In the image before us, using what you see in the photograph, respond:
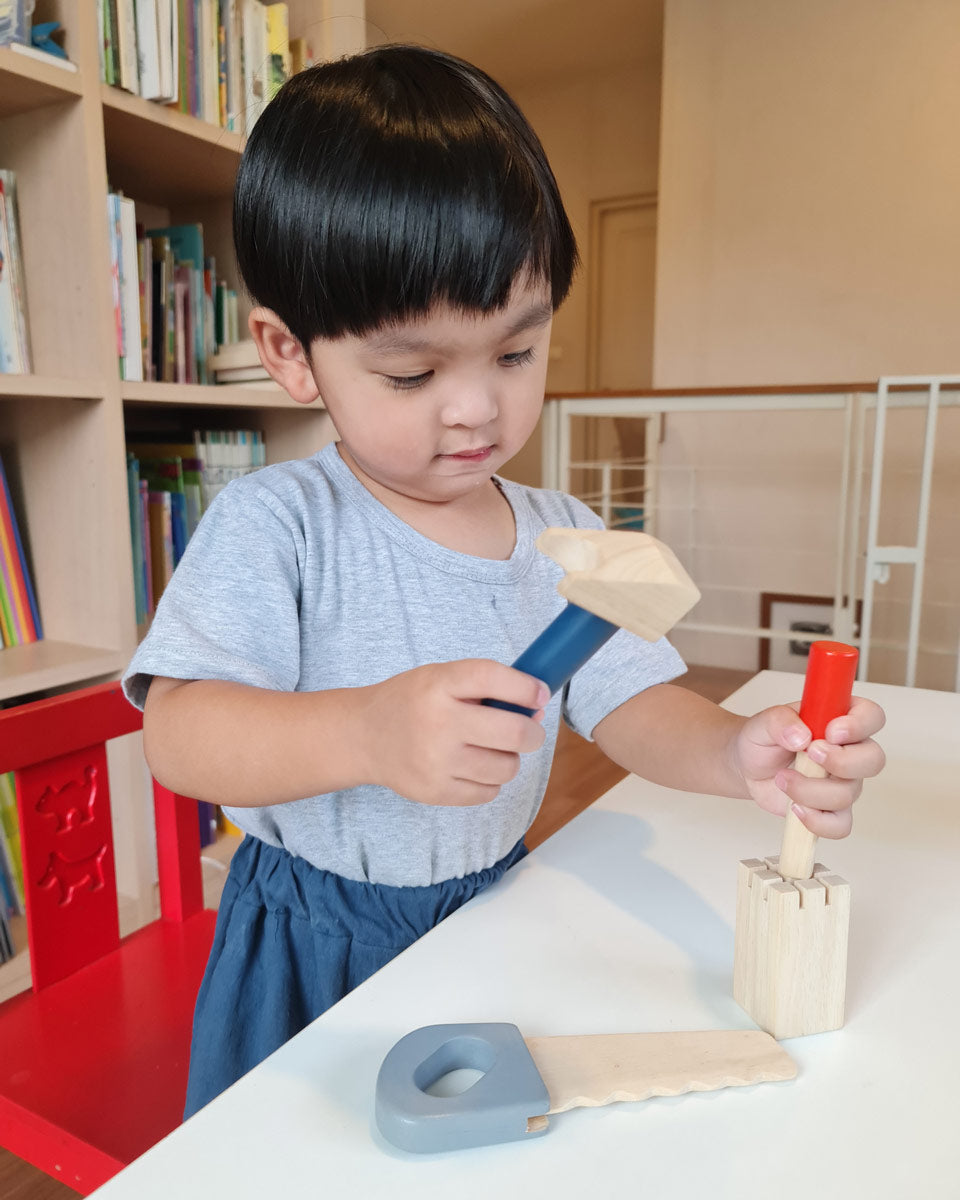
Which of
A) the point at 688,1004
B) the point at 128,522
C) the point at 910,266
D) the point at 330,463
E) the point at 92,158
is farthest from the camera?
the point at 910,266

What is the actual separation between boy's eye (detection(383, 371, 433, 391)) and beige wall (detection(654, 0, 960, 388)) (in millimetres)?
3027

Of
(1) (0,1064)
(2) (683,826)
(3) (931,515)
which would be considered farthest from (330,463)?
(3) (931,515)

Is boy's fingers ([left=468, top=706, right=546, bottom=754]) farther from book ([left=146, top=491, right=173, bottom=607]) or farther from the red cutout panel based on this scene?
book ([left=146, top=491, right=173, bottom=607])

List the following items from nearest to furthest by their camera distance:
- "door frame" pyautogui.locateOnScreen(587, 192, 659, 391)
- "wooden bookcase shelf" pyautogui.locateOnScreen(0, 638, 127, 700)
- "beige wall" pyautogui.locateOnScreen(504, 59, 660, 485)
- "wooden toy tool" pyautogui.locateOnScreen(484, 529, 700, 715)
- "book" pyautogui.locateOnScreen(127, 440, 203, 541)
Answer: "wooden toy tool" pyautogui.locateOnScreen(484, 529, 700, 715) < "wooden bookcase shelf" pyautogui.locateOnScreen(0, 638, 127, 700) < "book" pyautogui.locateOnScreen(127, 440, 203, 541) < "beige wall" pyautogui.locateOnScreen(504, 59, 660, 485) < "door frame" pyautogui.locateOnScreen(587, 192, 659, 391)

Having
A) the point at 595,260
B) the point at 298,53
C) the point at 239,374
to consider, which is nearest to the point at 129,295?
the point at 239,374

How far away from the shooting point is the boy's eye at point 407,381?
1.58 ft

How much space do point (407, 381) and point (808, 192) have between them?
319 cm

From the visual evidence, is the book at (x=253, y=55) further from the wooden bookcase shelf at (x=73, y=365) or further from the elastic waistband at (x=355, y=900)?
the elastic waistband at (x=355, y=900)

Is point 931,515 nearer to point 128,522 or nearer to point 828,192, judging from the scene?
point 828,192

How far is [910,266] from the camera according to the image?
3.03 m

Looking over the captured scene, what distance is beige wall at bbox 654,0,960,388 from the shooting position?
296cm

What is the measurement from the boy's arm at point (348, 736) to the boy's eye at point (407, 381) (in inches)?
6.7

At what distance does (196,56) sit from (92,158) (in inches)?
12.1

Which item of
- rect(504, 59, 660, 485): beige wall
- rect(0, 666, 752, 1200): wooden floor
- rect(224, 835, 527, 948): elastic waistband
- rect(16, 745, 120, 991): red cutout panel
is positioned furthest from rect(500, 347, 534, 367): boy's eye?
rect(504, 59, 660, 485): beige wall
